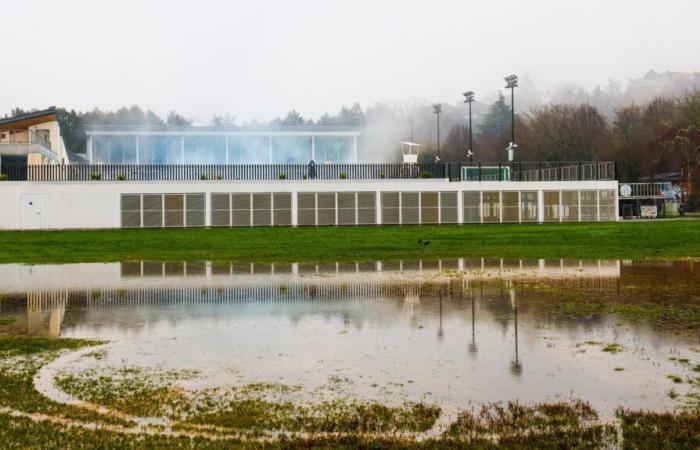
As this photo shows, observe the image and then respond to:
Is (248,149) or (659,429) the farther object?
(248,149)

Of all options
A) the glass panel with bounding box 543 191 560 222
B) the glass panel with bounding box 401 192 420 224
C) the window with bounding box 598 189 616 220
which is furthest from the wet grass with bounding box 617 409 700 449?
the window with bounding box 598 189 616 220

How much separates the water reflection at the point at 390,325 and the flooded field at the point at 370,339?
42 millimetres

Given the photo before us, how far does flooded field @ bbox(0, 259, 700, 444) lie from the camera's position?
8.63 metres

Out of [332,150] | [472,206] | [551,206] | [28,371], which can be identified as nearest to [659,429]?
[28,371]

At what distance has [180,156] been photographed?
57.9 metres

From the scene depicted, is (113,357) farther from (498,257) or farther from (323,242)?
(323,242)

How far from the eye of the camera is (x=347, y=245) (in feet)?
112

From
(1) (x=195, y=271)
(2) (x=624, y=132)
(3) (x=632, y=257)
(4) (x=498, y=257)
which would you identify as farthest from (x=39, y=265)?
(2) (x=624, y=132)

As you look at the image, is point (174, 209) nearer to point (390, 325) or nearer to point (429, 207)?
point (429, 207)

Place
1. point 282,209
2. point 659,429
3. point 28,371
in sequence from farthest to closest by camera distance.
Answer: point 282,209, point 28,371, point 659,429

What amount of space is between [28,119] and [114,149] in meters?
8.56

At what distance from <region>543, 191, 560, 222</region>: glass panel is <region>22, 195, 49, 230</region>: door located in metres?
34.0

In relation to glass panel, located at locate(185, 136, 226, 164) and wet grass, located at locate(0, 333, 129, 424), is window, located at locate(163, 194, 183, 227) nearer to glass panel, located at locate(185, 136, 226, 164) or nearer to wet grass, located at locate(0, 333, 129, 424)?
glass panel, located at locate(185, 136, 226, 164)

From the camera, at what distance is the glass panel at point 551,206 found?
56.4m
